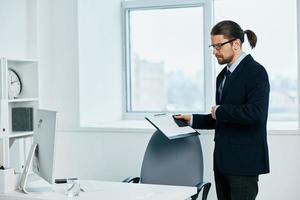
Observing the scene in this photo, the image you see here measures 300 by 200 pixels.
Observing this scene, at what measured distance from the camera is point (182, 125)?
3.17 metres

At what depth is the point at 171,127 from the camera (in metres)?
3.11

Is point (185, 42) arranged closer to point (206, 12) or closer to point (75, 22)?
point (206, 12)

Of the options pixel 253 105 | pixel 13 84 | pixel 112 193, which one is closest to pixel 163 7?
pixel 13 84

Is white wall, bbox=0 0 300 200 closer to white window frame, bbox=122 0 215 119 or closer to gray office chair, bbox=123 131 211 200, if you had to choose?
white window frame, bbox=122 0 215 119

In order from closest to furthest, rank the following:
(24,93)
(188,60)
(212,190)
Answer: (212,190), (24,93), (188,60)

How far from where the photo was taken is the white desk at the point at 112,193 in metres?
2.47

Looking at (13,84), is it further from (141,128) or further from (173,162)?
(173,162)

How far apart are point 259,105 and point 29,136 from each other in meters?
2.04

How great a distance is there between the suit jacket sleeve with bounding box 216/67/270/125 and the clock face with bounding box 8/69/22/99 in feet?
6.08

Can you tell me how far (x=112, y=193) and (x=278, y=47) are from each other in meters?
2.09

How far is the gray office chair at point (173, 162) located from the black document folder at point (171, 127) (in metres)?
0.15

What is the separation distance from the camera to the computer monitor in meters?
2.47

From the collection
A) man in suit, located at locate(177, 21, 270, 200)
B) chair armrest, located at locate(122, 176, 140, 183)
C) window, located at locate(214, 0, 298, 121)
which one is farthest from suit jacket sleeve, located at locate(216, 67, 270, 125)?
window, located at locate(214, 0, 298, 121)

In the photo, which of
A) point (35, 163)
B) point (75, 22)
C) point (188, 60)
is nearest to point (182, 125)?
point (35, 163)
